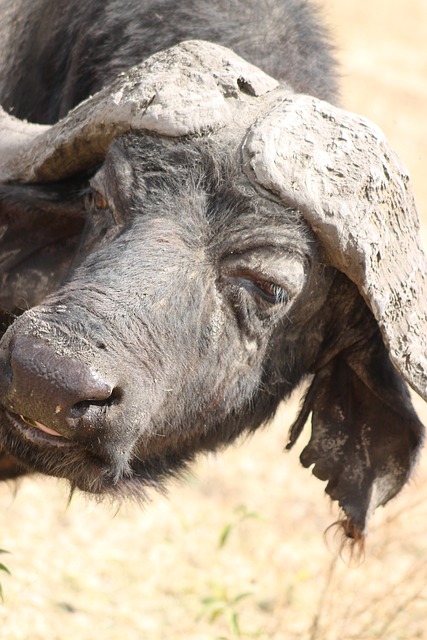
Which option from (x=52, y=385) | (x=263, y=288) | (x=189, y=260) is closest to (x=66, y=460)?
(x=52, y=385)

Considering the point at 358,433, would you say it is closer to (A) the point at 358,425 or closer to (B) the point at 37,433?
(A) the point at 358,425

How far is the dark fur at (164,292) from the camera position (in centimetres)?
345

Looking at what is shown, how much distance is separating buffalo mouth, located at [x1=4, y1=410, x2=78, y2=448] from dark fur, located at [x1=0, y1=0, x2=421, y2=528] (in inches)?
0.7

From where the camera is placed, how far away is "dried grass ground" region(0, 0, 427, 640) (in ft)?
18.5

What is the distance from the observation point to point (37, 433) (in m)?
3.61

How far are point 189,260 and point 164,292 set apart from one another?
0.19 metres

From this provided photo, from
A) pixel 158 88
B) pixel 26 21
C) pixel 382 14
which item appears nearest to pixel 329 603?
pixel 158 88

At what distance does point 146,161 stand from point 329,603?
9.23 ft

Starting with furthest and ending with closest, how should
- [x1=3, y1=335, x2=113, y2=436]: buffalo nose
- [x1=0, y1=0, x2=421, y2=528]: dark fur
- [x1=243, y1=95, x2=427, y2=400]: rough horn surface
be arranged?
[x1=243, y1=95, x2=427, y2=400]: rough horn surface
[x1=0, y1=0, x2=421, y2=528]: dark fur
[x1=3, y1=335, x2=113, y2=436]: buffalo nose

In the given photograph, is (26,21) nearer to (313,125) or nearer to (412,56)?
(313,125)

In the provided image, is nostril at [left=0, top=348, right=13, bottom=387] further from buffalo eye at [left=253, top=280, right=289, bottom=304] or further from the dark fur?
buffalo eye at [left=253, top=280, right=289, bottom=304]

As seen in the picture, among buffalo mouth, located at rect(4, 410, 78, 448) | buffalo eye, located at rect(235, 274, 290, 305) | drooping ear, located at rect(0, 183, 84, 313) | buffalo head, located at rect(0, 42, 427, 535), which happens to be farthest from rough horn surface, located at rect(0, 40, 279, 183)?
buffalo mouth, located at rect(4, 410, 78, 448)

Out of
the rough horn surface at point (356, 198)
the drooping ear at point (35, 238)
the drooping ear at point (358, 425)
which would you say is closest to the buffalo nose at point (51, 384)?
the rough horn surface at point (356, 198)

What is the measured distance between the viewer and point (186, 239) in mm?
3838
